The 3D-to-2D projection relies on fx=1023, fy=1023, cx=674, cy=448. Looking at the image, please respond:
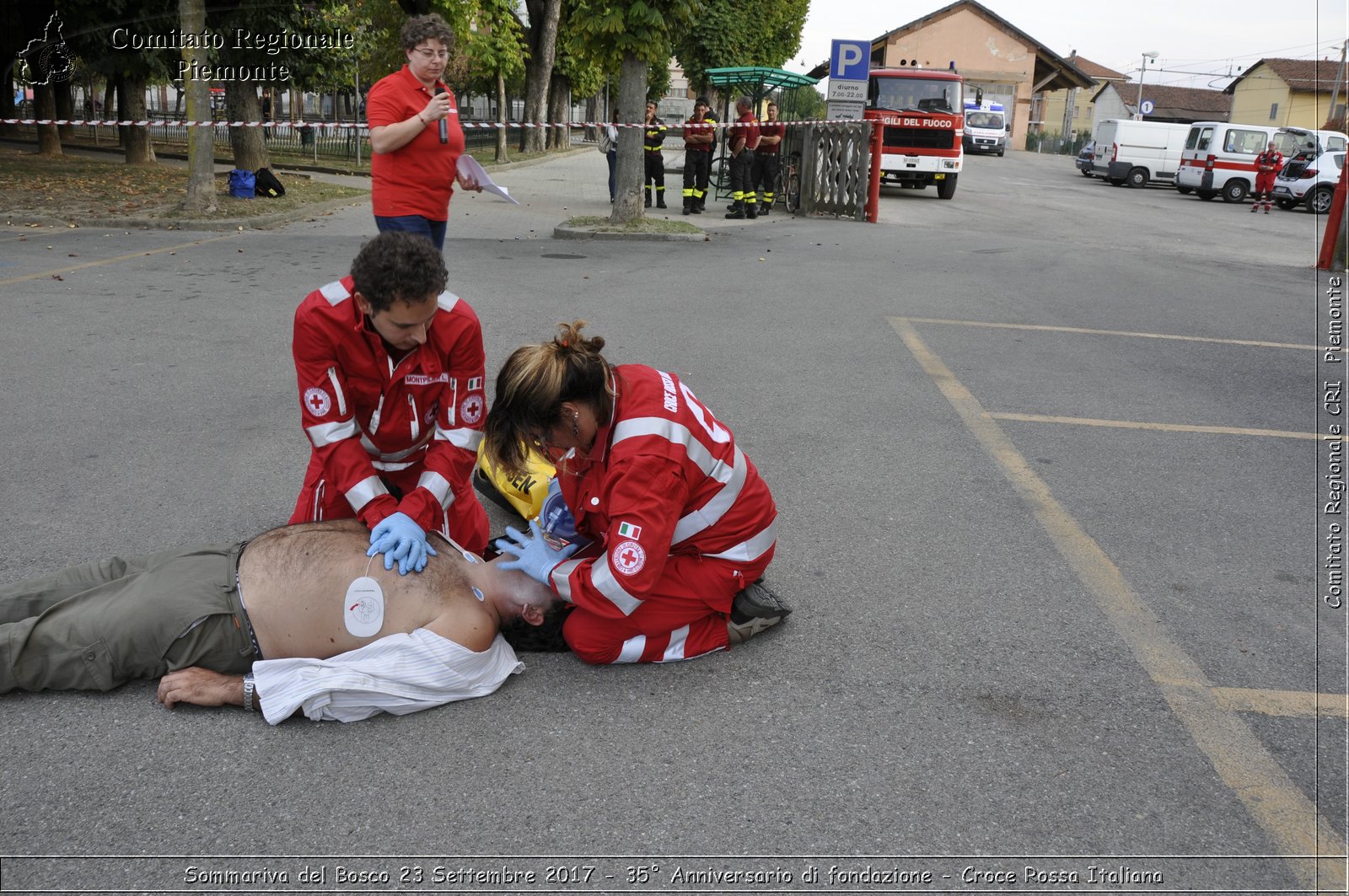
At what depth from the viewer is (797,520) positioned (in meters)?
4.48

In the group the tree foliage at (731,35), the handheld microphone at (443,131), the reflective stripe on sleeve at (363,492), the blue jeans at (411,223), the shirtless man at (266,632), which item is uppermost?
the tree foliage at (731,35)

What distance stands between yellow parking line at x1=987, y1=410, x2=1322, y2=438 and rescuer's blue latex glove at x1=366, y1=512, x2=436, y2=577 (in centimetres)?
410

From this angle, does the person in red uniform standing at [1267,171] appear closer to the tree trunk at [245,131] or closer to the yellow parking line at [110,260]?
the tree trunk at [245,131]

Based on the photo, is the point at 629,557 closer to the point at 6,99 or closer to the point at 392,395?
the point at 392,395

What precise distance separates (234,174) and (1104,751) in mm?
15905

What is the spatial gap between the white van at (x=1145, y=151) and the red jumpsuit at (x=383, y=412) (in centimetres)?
3248

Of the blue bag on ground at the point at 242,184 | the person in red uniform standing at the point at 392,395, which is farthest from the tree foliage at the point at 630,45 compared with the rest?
the person in red uniform standing at the point at 392,395

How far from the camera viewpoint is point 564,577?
10.1ft

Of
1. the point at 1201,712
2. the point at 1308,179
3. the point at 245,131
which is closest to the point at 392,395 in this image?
the point at 1201,712

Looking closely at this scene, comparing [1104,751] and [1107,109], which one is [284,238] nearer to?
[1104,751]

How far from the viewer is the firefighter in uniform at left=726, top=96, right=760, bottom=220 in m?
16.8

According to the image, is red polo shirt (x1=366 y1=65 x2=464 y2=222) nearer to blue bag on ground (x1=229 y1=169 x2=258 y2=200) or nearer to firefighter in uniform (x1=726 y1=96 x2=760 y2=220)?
blue bag on ground (x1=229 y1=169 x2=258 y2=200)

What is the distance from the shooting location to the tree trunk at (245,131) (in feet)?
56.5

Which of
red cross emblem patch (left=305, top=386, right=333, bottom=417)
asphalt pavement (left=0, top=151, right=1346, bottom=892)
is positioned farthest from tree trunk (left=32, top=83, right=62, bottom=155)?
red cross emblem patch (left=305, top=386, right=333, bottom=417)
